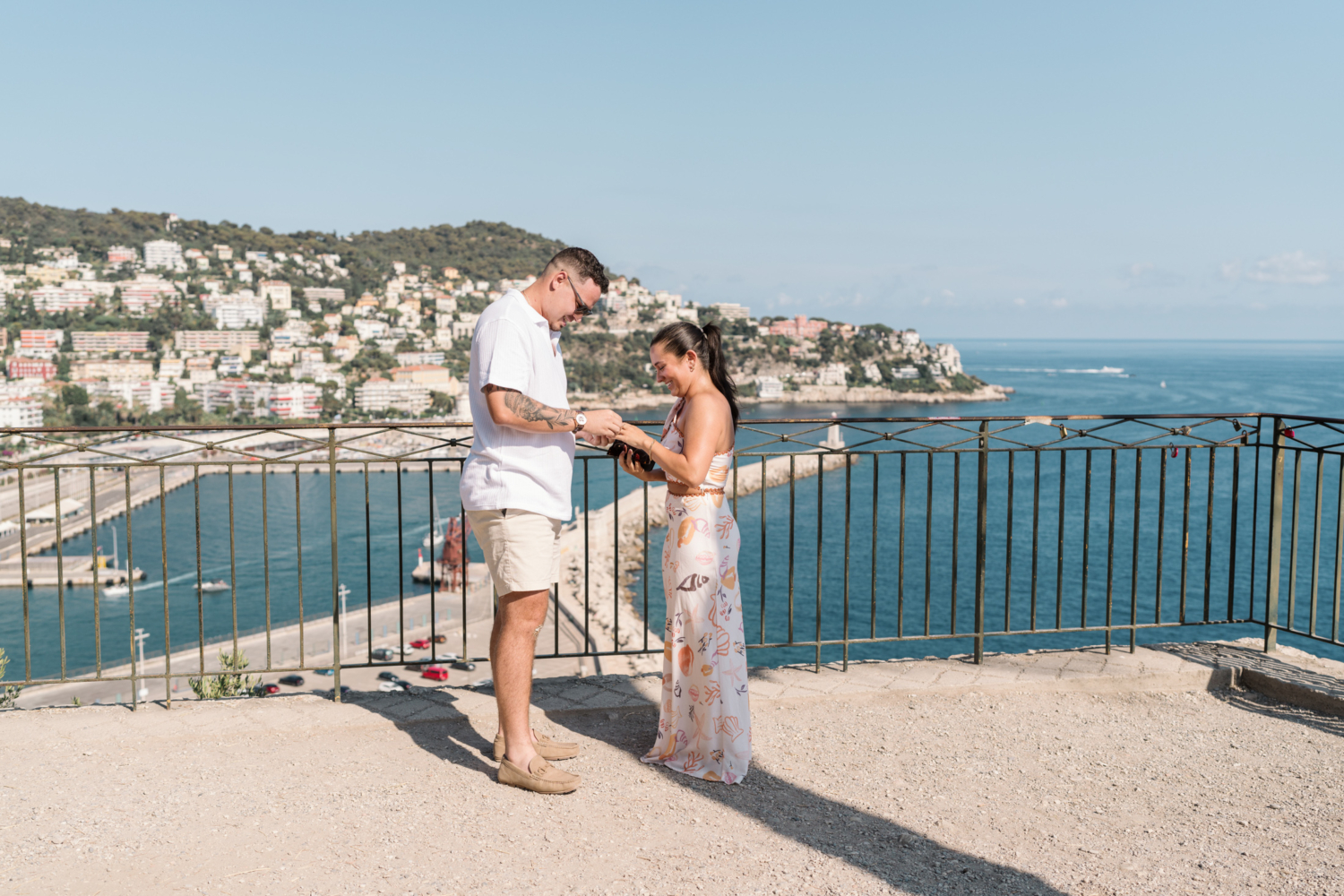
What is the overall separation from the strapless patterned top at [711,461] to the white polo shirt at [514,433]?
404mm

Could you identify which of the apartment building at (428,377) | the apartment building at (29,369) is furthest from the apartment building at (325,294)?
the apartment building at (29,369)

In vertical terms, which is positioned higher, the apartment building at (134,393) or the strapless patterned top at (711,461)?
the strapless patterned top at (711,461)

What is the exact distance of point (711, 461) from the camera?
2779 mm

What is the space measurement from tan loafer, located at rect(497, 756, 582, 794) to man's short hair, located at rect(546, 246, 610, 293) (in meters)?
1.44

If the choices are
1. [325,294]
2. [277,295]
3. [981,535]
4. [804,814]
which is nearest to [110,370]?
[277,295]

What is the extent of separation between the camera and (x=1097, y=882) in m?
2.21

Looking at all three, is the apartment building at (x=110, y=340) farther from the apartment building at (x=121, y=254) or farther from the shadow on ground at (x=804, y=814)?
the shadow on ground at (x=804, y=814)

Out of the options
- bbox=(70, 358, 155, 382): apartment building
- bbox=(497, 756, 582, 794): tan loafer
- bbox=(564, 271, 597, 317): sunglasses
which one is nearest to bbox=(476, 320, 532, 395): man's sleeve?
bbox=(564, 271, 597, 317): sunglasses

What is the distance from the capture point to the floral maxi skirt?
2.81 meters

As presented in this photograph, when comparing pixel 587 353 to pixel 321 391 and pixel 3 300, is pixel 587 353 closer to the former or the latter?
pixel 321 391

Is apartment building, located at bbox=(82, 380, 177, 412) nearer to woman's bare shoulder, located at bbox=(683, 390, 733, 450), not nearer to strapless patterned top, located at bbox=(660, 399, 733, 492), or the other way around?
strapless patterned top, located at bbox=(660, 399, 733, 492)

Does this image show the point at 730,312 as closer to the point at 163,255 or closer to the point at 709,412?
the point at 163,255

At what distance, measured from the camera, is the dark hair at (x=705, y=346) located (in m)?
2.81

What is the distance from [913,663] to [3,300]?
136m
